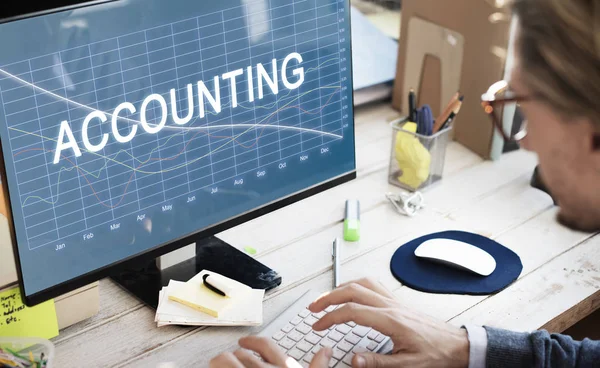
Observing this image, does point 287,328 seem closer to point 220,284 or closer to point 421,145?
point 220,284

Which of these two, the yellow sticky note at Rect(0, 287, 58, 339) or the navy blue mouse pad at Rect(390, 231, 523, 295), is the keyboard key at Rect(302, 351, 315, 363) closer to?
the navy blue mouse pad at Rect(390, 231, 523, 295)

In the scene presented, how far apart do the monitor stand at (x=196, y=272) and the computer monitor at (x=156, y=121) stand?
0.29ft

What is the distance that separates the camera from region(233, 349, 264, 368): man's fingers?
1.00 meters

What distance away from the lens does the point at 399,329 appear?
1063 mm

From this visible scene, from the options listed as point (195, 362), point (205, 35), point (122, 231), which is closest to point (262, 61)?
point (205, 35)

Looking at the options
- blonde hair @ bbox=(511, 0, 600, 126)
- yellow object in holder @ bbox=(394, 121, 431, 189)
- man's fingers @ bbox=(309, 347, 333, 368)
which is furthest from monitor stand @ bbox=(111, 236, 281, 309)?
blonde hair @ bbox=(511, 0, 600, 126)

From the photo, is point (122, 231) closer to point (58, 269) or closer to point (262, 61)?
point (58, 269)

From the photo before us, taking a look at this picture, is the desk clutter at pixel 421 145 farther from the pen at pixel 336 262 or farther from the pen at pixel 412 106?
the pen at pixel 336 262

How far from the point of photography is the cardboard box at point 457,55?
61.9 inches

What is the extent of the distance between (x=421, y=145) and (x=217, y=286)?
544mm

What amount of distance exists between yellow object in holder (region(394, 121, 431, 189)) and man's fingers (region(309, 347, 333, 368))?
22.9 inches

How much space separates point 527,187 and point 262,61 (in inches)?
26.4

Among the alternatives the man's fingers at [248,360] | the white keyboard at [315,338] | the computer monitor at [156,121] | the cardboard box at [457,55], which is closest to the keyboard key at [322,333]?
the white keyboard at [315,338]

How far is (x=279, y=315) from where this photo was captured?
3.78ft
